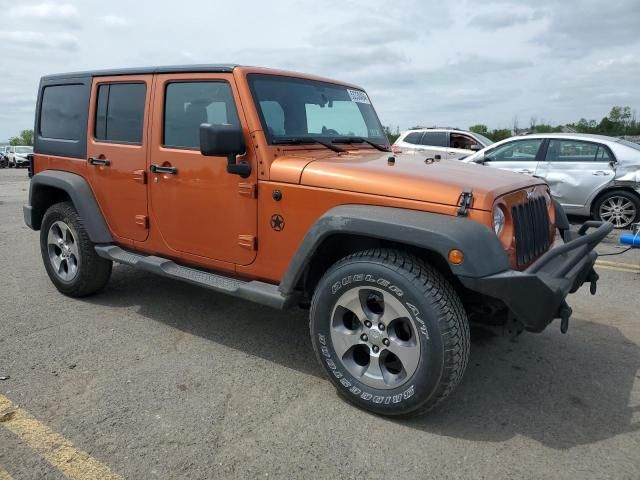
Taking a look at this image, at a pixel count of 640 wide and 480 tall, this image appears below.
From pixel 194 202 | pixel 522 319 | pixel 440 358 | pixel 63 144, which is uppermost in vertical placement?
pixel 63 144

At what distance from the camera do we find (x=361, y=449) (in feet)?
8.71

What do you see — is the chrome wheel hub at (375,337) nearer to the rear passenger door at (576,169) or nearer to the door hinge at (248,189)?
the door hinge at (248,189)

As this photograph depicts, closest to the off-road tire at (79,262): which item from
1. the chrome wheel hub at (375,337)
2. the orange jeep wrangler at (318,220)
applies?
the orange jeep wrangler at (318,220)

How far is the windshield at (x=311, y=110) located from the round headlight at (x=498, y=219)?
1.44m

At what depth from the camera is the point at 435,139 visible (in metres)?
13.1

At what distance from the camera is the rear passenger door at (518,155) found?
930 cm

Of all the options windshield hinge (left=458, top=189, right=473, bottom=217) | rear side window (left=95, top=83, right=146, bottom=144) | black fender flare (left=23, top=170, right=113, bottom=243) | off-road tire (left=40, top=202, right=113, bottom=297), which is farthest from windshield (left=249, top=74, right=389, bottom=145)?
off-road tire (left=40, top=202, right=113, bottom=297)

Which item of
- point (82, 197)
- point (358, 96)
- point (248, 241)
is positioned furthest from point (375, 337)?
point (82, 197)

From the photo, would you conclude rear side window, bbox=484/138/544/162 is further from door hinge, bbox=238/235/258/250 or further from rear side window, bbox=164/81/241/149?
door hinge, bbox=238/235/258/250

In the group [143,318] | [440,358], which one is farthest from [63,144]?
[440,358]

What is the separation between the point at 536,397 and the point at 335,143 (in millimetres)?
2167

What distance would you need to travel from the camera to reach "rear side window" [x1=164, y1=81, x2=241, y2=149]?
3.53 meters

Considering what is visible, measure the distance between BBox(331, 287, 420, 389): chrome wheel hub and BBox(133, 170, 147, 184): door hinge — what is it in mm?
1967

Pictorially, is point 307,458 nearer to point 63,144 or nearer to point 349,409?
point 349,409
